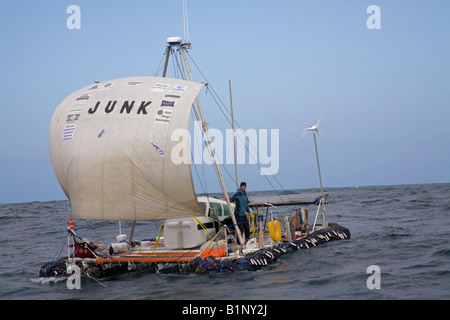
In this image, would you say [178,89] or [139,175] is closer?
[139,175]

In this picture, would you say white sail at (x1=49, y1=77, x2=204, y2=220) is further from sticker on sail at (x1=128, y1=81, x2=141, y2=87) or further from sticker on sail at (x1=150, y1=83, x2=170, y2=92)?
sticker on sail at (x1=128, y1=81, x2=141, y2=87)

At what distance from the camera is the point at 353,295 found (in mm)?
14258

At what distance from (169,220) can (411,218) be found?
877 inches

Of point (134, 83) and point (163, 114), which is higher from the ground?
point (134, 83)

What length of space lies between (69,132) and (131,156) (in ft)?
8.87

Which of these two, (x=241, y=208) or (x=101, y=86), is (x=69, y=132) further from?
(x=241, y=208)

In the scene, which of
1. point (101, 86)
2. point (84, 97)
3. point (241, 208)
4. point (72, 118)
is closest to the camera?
point (72, 118)

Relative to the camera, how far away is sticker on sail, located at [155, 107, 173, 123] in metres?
17.4

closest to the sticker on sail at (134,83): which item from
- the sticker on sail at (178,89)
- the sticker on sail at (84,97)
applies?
the sticker on sail at (178,89)

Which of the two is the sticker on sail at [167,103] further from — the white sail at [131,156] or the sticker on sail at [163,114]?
the sticker on sail at [163,114]

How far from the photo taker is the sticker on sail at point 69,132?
1819 cm

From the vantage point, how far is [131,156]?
17.2 m

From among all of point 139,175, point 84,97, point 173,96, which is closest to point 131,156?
point 139,175
